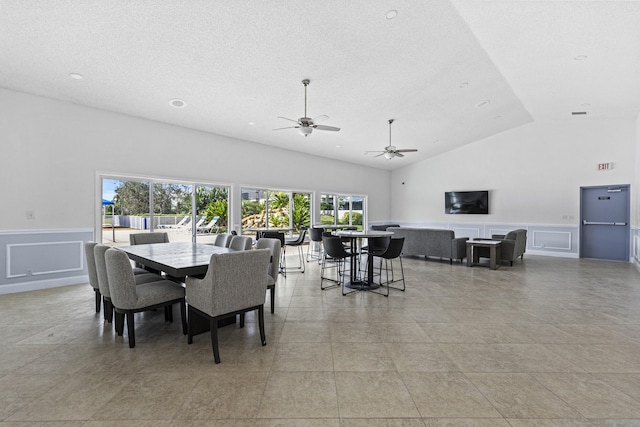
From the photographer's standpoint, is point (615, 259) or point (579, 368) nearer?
point (579, 368)

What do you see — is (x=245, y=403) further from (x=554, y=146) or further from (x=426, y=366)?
(x=554, y=146)

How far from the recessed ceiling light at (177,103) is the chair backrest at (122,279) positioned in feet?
10.3

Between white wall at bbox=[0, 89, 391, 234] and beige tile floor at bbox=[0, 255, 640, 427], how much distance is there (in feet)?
4.88

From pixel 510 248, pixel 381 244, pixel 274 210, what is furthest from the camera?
pixel 274 210

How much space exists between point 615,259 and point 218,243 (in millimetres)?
9139

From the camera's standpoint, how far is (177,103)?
16.1ft

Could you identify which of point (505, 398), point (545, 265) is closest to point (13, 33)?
point (505, 398)

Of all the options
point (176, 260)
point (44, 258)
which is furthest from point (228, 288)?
point (44, 258)

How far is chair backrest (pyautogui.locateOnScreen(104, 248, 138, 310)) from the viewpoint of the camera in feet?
8.29

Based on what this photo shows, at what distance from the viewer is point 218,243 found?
4.59 metres

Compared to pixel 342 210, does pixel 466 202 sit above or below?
above

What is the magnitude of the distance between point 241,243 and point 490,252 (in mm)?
5044

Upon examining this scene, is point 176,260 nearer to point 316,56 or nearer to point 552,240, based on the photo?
point 316,56

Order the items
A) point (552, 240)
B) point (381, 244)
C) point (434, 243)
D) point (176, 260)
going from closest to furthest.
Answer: point (176, 260) < point (381, 244) < point (434, 243) < point (552, 240)
